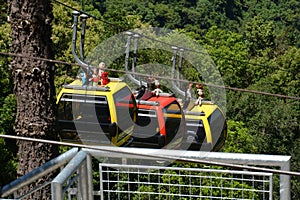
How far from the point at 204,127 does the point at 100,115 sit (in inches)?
57.5

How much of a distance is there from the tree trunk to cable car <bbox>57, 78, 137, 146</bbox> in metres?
4.45

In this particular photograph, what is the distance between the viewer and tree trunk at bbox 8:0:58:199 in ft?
10.5

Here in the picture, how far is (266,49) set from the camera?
113 feet

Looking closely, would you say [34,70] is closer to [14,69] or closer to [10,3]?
[14,69]

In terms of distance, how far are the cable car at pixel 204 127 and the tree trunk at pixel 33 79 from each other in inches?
212

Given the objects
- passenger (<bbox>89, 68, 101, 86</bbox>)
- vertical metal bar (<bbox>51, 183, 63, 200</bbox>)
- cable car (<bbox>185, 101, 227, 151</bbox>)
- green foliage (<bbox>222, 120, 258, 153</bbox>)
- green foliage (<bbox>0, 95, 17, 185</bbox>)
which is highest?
vertical metal bar (<bbox>51, 183, 63, 200</bbox>)

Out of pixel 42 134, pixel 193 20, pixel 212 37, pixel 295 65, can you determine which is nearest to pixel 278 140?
pixel 295 65

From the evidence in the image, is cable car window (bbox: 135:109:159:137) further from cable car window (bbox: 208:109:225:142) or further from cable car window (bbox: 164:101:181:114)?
cable car window (bbox: 208:109:225:142)

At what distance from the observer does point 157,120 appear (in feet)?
28.1

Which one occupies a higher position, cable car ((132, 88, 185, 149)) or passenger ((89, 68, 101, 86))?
passenger ((89, 68, 101, 86))

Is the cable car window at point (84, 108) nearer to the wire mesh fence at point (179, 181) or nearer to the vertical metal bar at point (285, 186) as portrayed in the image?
the wire mesh fence at point (179, 181)

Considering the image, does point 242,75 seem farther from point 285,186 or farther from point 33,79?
point 285,186

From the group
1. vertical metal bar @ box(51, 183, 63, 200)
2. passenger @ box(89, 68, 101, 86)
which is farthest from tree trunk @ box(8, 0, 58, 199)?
passenger @ box(89, 68, 101, 86)

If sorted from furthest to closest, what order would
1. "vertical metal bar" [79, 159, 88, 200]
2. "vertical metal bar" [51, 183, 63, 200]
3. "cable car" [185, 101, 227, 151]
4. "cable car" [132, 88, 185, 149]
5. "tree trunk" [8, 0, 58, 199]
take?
1. "cable car" [185, 101, 227, 151]
2. "cable car" [132, 88, 185, 149]
3. "tree trunk" [8, 0, 58, 199]
4. "vertical metal bar" [79, 159, 88, 200]
5. "vertical metal bar" [51, 183, 63, 200]
